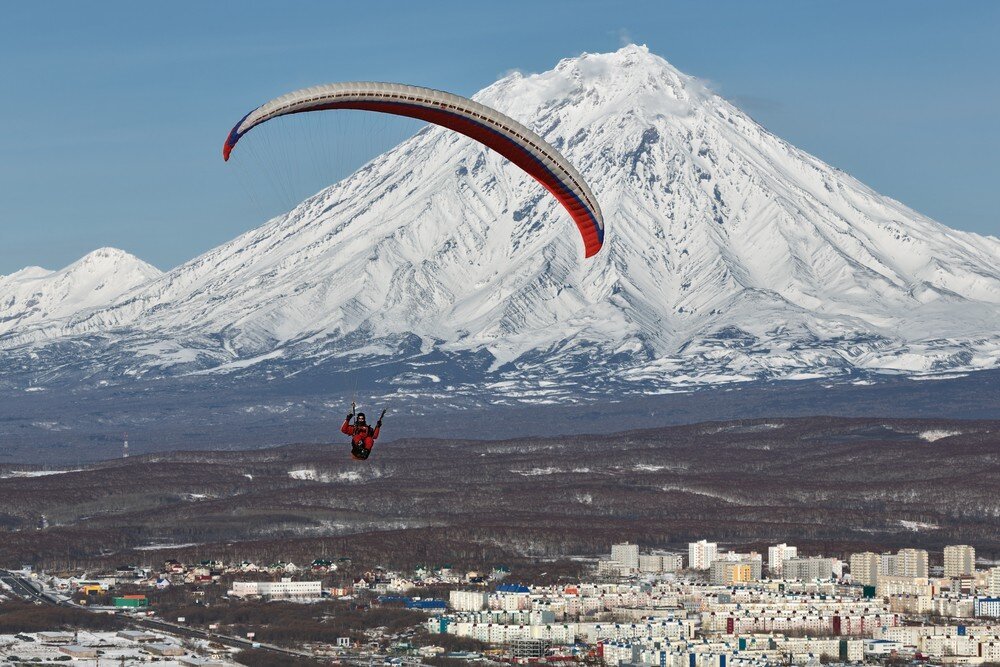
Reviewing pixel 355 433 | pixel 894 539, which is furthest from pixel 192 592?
pixel 355 433

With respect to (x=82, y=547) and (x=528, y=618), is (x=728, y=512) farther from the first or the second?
(x=528, y=618)

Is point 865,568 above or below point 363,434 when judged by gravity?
above

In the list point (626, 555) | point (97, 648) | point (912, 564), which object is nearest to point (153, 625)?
point (97, 648)

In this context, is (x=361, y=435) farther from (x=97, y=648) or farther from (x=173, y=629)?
(x=173, y=629)

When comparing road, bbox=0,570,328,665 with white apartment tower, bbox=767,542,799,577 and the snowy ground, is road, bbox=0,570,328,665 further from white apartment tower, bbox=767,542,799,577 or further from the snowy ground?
white apartment tower, bbox=767,542,799,577

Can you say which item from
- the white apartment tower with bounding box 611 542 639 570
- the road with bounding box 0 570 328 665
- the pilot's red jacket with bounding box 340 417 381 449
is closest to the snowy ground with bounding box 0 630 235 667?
the road with bounding box 0 570 328 665
